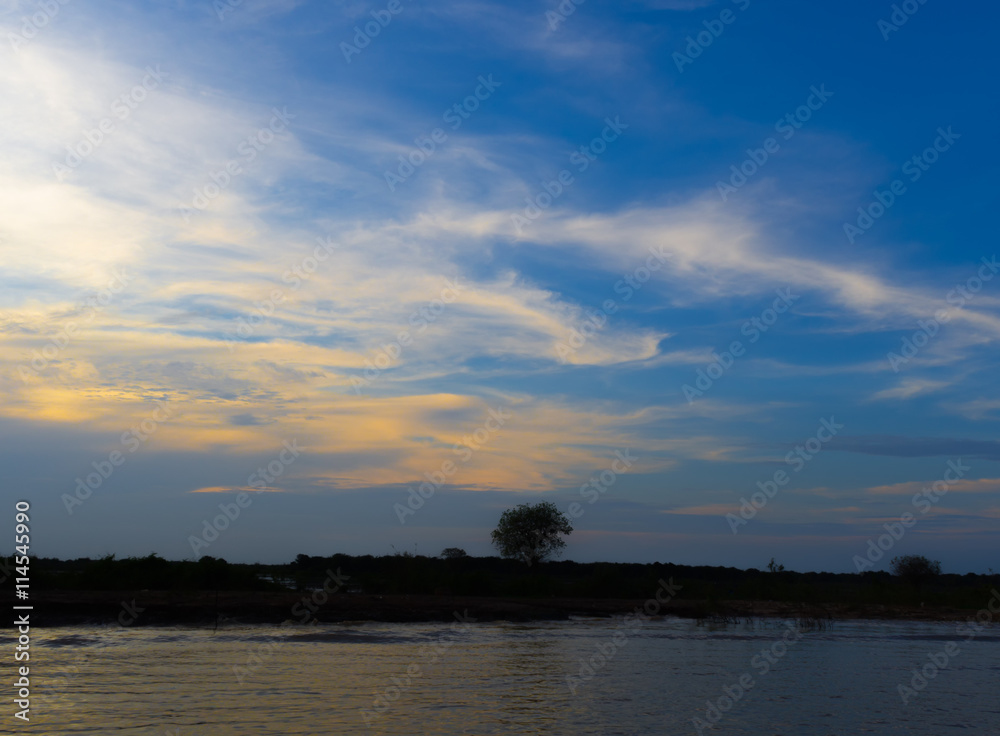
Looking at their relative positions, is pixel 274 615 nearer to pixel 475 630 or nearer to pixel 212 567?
pixel 475 630

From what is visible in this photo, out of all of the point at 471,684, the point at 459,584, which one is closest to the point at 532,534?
the point at 459,584

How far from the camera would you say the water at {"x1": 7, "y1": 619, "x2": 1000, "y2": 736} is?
16297 mm

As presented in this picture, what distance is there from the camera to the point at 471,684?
69.3ft

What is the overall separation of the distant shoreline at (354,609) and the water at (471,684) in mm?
2860

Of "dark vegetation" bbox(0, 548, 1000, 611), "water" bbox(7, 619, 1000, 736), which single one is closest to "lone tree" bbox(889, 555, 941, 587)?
"dark vegetation" bbox(0, 548, 1000, 611)

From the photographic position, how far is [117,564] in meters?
49.4

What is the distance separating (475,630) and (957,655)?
67.6 ft

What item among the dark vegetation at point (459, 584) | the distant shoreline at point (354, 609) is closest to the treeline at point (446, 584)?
the dark vegetation at point (459, 584)

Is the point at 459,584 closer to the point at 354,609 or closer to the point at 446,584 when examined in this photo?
the point at 446,584

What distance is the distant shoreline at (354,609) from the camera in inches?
1350

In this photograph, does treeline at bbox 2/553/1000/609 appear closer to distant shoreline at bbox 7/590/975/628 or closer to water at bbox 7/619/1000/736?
distant shoreline at bbox 7/590/975/628

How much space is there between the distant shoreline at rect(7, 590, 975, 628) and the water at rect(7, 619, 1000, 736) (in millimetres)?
2860

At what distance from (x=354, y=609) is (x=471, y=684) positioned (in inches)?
791

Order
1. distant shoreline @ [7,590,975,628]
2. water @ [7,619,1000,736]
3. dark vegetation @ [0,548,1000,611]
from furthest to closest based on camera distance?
1. dark vegetation @ [0,548,1000,611]
2. distant shoreline @ [7,590,975,628]
3. water @ [7,619,1000,736]
